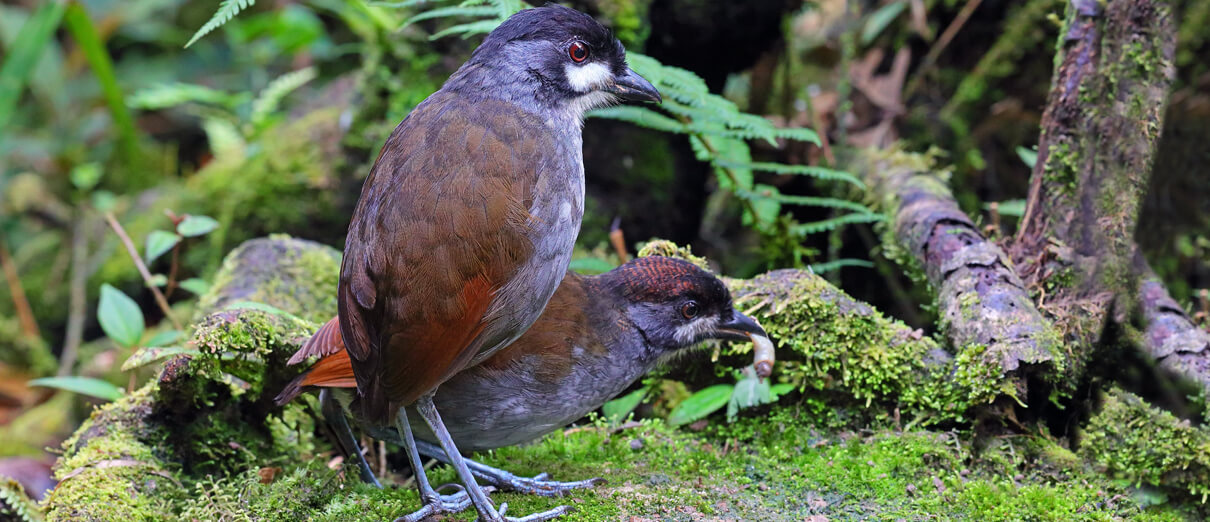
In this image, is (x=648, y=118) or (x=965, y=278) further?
(x=648, y=118)

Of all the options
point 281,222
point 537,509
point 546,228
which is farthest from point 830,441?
point 281,222

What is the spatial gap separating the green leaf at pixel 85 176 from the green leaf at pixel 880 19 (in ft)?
22.0

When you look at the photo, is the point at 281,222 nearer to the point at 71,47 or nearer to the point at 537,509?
the point at 537,509

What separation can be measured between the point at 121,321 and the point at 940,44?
566 cm

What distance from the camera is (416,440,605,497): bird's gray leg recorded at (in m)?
3.56

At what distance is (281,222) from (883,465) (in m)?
4.46

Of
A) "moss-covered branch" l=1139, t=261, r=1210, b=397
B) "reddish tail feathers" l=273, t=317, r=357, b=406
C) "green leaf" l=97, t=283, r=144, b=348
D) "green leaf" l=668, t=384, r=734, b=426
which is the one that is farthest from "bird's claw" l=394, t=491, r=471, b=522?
"moss-covered branch" l=1139, t=261, r=1210, b=397

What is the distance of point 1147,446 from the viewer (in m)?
3.55

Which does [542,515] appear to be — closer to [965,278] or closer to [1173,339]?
[965,278]

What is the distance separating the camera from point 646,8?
5.62 metres

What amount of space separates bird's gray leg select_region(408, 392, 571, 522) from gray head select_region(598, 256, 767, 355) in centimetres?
79

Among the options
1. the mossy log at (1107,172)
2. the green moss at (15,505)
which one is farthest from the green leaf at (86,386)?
the mossy log at (1107,172)

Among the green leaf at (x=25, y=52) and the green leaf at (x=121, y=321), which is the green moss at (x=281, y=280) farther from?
the green leaf at (x=25, y=52)

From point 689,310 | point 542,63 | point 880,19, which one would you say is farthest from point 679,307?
point 880,19
